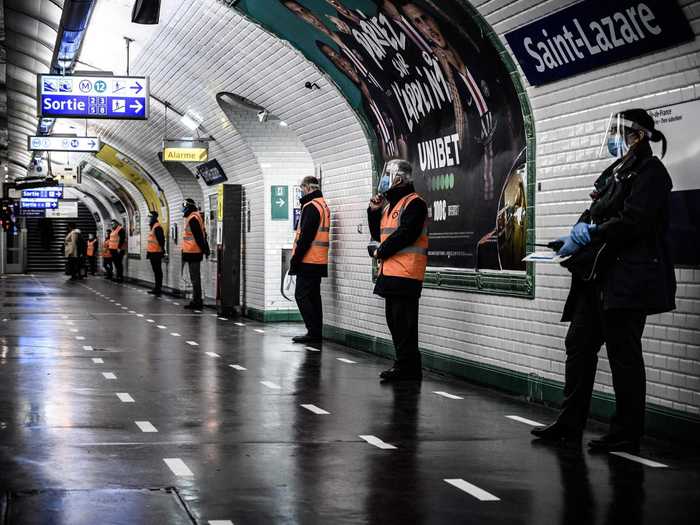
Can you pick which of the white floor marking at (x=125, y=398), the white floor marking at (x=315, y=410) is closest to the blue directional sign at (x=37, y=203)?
the white floor marking at (x=125, y=398)

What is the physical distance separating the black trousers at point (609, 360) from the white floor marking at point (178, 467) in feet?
7.53

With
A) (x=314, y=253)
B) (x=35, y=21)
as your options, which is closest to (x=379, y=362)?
(x=314, y=253)

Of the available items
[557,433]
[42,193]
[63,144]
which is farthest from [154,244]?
[557,433]

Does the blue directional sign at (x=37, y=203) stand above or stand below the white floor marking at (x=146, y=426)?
above

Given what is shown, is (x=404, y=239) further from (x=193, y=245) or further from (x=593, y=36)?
(x=193, y=245)

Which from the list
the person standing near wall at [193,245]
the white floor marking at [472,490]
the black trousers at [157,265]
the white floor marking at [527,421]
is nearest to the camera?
the white floor marking at [472,490]

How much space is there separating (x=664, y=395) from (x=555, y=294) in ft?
5.24

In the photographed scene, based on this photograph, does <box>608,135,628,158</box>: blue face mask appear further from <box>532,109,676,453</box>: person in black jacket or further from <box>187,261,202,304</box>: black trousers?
<box>187,261,202,304</box>: black trousers

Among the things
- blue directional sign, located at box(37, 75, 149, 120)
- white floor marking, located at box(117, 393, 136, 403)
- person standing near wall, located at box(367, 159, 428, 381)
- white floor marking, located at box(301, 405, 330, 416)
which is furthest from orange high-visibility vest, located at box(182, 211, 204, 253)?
white floor marking, located at box(301, 405, 330, 416)

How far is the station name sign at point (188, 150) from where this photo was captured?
19.7 metres

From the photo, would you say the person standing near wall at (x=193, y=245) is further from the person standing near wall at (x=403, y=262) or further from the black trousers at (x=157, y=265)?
the person standing near wall at (x=403, y=262)

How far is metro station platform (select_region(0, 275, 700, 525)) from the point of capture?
4.93 meters

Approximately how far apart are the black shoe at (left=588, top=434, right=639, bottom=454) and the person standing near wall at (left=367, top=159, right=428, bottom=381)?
3408 mm

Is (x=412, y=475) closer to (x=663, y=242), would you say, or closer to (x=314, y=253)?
(x=663, y=242)
